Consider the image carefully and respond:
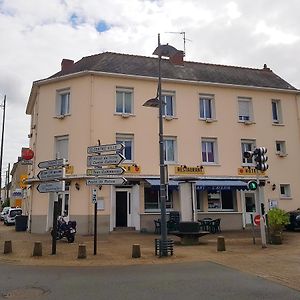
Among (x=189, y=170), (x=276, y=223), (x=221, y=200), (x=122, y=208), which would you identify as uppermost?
(x=189, y=170)

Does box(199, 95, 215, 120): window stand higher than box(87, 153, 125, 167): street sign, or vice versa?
box(199, 95, 215, 120): window

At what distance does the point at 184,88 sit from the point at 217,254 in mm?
15267

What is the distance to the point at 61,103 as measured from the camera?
84.5ft

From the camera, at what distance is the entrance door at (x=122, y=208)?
944 inches

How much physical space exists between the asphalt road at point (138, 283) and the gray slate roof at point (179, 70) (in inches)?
662

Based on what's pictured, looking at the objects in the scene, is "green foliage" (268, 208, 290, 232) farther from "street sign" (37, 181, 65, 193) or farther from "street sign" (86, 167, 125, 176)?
"street sign" (37, 181, 65, 193)

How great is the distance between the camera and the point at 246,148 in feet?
89.7

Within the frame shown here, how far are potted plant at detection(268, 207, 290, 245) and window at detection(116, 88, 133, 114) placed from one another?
11.9 metres

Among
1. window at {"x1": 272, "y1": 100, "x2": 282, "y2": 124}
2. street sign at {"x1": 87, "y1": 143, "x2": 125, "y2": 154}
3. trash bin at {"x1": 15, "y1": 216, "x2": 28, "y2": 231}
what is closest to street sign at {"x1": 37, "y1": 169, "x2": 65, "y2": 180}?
street sign at {"x1": 87, "y1": 143, "x2": 125, "y2": 154}

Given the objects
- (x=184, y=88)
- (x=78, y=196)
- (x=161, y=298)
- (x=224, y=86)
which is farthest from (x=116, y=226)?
(x=161, y=298)

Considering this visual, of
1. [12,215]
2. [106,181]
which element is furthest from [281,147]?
[12,215]

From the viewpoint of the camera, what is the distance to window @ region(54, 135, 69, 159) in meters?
24.7

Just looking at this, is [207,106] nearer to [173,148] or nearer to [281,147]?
[173,148]

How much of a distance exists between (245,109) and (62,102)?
41.6 feet
